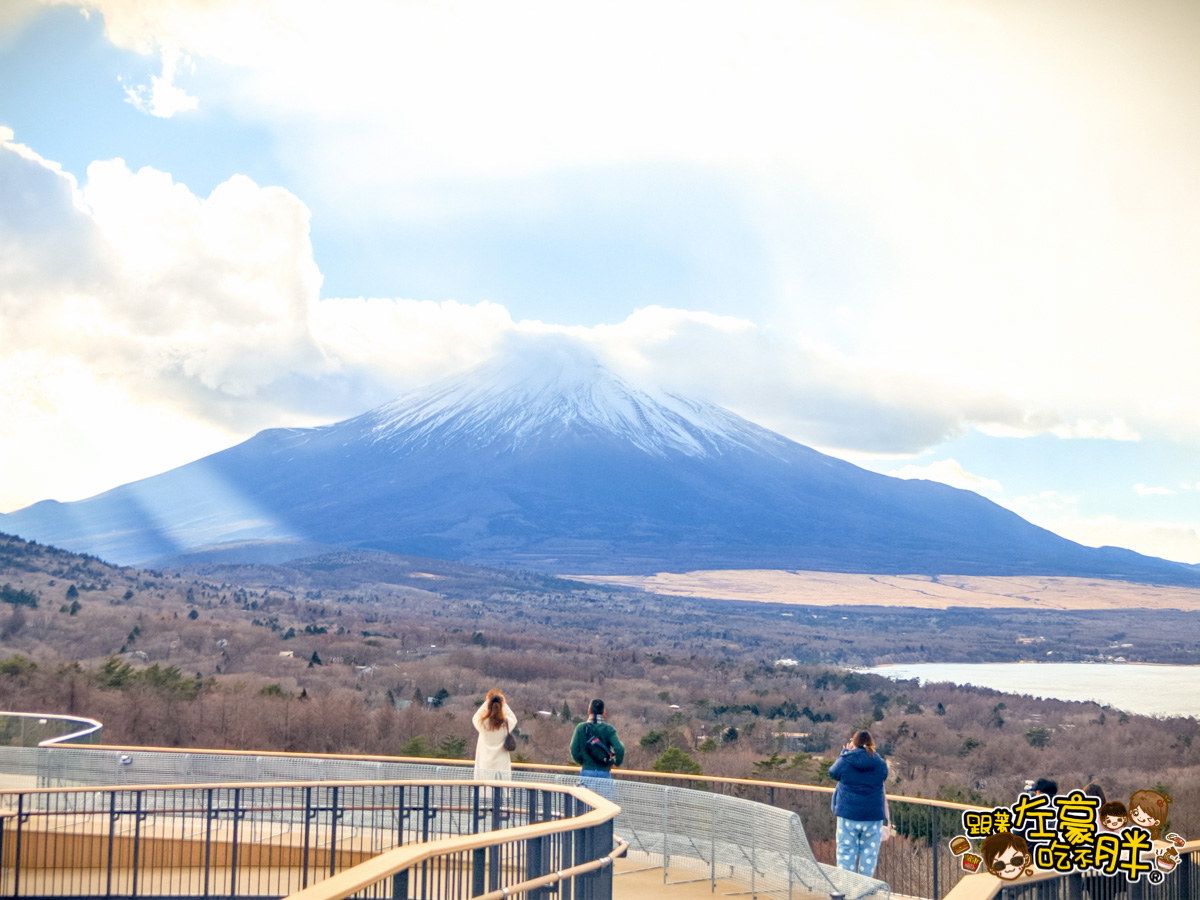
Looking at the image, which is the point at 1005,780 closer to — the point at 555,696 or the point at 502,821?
the point at 555,696

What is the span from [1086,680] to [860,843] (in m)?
76.9

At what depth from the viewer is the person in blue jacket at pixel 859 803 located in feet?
30.5

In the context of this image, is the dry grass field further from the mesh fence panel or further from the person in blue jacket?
the person in blue jacket

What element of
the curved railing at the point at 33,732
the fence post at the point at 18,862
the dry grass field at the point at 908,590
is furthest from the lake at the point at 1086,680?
the dry grass field at the point at 908,590

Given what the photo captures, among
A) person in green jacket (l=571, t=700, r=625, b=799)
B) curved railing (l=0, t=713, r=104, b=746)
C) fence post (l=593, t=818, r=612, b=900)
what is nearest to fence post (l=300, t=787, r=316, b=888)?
person in green jacket (l=571, t=700, r=625, b=799)

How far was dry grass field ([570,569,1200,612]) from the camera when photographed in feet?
522

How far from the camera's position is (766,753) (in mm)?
30312

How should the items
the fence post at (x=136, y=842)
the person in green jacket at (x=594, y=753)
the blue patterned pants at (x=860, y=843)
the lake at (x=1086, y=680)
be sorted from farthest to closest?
the lake at (x=1086, y=680) → the person in green jacket at (x=594, y=753) → the fence post at (x=136, y=842) → the blue patterned pants at (x=860, y=843)

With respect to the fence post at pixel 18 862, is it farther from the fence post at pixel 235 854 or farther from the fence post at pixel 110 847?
the fence post at pixel 235 854

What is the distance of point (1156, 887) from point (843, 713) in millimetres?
40697

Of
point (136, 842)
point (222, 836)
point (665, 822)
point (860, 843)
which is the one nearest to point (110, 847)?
point (136, 842)

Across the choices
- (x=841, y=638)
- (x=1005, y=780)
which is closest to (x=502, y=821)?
(x=1005, y=780)

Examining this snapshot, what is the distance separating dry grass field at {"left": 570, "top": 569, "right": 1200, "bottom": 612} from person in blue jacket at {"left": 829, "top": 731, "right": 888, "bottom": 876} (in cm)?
14410

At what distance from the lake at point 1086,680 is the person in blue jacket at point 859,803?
53035mm
